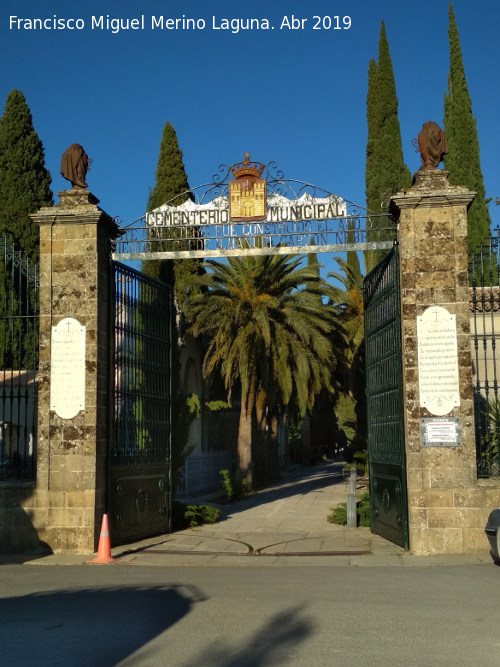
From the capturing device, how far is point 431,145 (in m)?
12.6

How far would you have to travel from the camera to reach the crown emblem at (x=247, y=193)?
13516mm

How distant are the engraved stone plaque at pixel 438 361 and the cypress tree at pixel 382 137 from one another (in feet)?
75.5

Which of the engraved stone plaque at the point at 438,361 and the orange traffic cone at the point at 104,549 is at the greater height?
the engraved stone plaque at the point at 438,361

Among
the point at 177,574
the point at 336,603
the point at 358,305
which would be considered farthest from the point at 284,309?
the point at 336,603

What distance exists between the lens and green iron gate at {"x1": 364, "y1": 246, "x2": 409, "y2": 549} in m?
12.4

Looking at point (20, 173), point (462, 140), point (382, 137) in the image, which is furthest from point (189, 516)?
point (382, 137)

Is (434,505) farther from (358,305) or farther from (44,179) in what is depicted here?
(44,179)

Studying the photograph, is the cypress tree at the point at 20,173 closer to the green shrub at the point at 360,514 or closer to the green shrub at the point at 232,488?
the green shrub at the point at 232,488

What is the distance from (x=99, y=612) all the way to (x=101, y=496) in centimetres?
519

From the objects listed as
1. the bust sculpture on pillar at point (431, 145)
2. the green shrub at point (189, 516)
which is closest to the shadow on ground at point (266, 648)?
the bust sculpture on pillar at point (431, 145)

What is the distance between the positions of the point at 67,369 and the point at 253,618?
6.65 m

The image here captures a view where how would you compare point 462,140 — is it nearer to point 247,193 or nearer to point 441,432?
point 247,193

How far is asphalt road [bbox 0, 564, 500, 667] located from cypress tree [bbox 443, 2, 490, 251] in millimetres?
21259

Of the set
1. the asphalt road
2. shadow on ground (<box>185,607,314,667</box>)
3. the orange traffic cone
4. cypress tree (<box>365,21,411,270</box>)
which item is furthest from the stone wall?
cypress tree (<box>365,21,411,270</box>)
